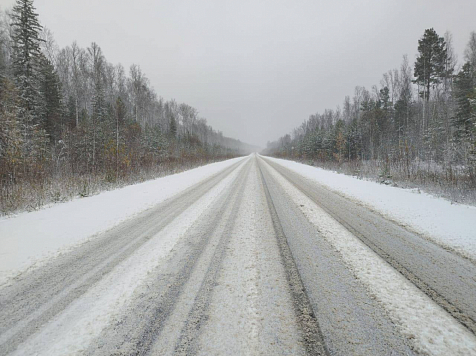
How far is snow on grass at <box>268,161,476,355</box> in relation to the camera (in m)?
1.45

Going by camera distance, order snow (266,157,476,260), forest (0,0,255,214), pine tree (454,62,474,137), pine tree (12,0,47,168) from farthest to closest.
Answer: pine tree (454,62,474,137) → pine tree (12,0,47,168) → forest (0,0,255,214) → snow (266,157,476,260)

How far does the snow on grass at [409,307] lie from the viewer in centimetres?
145

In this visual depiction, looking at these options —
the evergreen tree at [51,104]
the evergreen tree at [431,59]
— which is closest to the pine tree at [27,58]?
the evergreen tree at [51,104]

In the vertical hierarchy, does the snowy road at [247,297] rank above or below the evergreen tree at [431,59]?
below

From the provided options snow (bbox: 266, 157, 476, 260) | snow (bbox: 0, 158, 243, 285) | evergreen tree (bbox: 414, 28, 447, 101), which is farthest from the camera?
evergreen tree (bbox: 414, 28, 447, 101)

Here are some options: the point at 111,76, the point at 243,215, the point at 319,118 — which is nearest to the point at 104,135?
the point at 243,215

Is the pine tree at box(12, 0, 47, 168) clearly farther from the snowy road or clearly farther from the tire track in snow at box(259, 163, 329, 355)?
the tire track in snow at box(259, 163, 329, 355)

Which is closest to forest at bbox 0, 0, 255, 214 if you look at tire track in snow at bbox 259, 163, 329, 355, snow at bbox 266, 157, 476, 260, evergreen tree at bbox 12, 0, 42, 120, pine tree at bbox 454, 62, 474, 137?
evergreen tree at bbox 12, 0, 42, 120

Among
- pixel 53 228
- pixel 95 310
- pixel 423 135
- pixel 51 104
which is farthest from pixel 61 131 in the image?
pixel 423 135

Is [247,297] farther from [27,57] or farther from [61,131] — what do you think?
[61,131]

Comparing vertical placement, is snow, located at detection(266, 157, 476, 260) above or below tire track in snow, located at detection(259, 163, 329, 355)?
above

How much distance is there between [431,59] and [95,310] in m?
38.7

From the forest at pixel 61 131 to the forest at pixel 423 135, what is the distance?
44.5 feet

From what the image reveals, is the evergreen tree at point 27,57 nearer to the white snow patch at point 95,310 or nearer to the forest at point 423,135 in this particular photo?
the white snow patch at point 95,310
